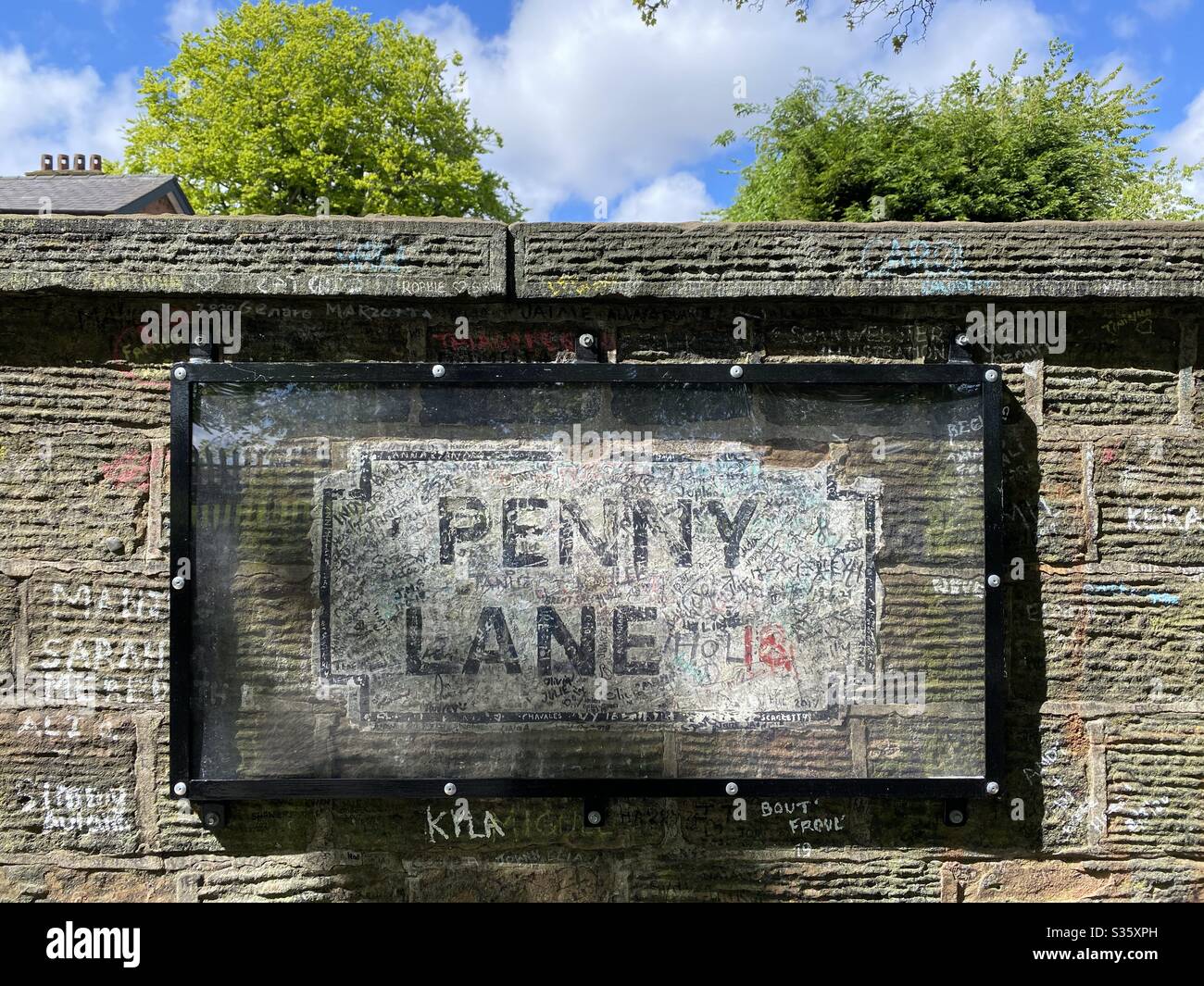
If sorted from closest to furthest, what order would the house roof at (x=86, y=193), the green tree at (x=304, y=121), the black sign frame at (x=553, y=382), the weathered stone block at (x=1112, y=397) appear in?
the black sign frame at (x=553, y=382), the weathered stone block at (x=1112, y=397), the house roof at (x=86, y=193), the green tree at (x=304, y=121)

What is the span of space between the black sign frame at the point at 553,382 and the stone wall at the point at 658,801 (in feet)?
0.37

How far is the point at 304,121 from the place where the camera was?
17.1 m

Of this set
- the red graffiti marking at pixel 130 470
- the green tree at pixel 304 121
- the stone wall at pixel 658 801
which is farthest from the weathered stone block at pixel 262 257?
the green tree at pixel 304 121

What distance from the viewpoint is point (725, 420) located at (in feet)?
6.83

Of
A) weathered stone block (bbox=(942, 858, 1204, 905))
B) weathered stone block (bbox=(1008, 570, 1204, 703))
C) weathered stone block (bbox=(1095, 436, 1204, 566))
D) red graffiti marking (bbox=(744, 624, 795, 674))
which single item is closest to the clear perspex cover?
red graffiti marking (bbox=(744, 624, 795, 674))

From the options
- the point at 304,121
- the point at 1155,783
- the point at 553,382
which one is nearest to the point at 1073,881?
the point at 1155,783

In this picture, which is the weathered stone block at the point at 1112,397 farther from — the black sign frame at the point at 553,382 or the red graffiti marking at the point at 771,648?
the red graffiti marking at the point at 771,648

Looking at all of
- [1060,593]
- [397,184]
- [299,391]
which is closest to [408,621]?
[299,391]

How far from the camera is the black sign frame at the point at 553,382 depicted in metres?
2.05

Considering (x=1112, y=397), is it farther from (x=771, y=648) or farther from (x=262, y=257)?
(x=262, y=257)

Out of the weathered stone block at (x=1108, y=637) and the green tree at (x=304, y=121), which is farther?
the green tree at (x=304, y=121)

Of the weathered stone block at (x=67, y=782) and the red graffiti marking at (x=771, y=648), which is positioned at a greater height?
the red graffiti marking at (x=771, y=648)

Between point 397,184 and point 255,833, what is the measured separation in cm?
1769

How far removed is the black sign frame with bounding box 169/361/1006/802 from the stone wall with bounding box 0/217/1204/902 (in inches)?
4.4
